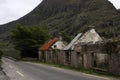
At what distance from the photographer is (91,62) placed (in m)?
28.5

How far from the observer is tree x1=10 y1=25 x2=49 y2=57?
73.6 metres

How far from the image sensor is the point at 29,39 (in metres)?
74.2

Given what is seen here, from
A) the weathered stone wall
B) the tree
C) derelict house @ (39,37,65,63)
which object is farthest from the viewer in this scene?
the tree

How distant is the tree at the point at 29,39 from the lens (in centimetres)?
7356

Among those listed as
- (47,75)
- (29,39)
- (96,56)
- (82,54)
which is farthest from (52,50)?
(47,75)

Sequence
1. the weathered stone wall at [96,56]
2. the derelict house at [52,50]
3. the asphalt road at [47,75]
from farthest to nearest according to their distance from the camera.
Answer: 1. the derelict house at [52,50]
2. the weathered stone wall at [96,56]
3. the asphalt road at [47,75]

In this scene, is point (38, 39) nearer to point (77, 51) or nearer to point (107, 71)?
point (77, 51)

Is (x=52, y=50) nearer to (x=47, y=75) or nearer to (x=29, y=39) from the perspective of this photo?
(x=29, y=39)

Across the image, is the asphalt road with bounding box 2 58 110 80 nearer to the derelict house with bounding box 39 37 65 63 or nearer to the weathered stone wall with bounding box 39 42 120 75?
the weathered stone wall with bounding box 39 42 120 75

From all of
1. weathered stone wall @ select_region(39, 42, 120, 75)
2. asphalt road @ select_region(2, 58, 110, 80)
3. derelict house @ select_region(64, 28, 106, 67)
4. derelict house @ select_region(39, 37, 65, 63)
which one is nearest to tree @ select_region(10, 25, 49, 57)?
derelict house @ select_region(39, 37, 65, 63)

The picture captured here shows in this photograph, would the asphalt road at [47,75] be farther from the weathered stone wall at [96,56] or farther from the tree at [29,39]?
the tree at [29,39]

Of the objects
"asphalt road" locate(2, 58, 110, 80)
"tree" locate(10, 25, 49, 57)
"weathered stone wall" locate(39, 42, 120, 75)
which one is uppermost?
"tree" locate(10, 25, 49, 57)

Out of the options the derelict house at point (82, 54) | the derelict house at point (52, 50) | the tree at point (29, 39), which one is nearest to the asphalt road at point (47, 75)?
the derelict house at point (82, 54)

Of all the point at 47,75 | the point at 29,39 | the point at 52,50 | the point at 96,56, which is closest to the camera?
the point at 47,75
